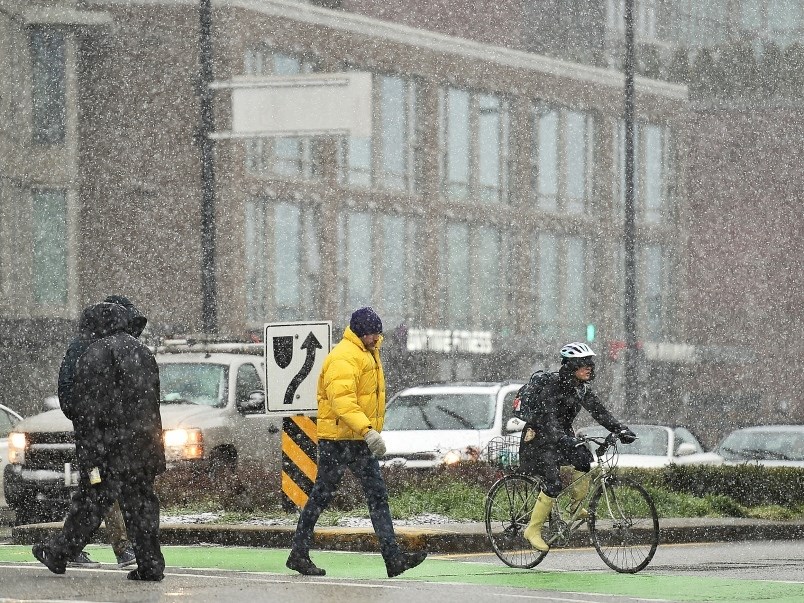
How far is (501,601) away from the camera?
10898mm

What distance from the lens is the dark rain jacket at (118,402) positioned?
12.1 m

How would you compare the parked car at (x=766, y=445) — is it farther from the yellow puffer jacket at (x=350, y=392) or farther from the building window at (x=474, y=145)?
the building window at (x=474, y=145)

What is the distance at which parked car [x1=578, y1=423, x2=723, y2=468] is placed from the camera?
24672mm

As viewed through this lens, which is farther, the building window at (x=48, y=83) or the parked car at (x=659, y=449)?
the building window at (x=48, y=83)

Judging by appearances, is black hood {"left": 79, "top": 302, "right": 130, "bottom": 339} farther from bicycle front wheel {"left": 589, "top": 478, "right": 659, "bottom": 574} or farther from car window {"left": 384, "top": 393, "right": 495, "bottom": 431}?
car window {"left": 384, "top": 393, "right": 495, "bottom": 431}

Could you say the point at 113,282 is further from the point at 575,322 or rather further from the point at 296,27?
the point at 575,322

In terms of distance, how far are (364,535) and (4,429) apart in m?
7.73

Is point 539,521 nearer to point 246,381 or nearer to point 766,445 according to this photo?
point 246,381

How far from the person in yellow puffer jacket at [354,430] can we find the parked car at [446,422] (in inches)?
313

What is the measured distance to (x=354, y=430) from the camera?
39.6 feet

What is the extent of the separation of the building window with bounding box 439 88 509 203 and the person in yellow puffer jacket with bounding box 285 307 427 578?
42.2 metres


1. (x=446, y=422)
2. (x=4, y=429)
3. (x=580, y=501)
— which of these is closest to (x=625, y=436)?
(x=580, y=501)

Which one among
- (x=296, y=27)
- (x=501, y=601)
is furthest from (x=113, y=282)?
(x=501, y=601)

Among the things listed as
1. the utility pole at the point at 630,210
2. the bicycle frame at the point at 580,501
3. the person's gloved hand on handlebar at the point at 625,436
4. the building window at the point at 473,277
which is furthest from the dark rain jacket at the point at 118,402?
the building window at the point at 473,277
